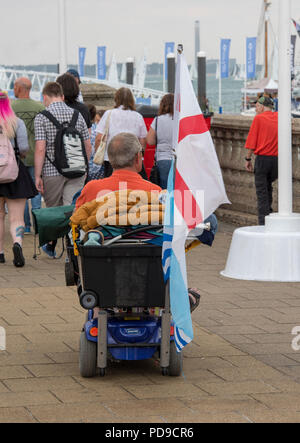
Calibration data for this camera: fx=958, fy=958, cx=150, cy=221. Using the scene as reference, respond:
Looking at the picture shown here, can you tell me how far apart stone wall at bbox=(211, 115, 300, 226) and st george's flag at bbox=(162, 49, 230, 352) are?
6.58m

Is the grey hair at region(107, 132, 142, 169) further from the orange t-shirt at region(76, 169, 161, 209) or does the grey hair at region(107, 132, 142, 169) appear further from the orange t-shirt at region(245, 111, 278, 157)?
the orange t-shirt at region(245, 111, 278, 157)

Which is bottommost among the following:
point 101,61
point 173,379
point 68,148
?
point 173,379

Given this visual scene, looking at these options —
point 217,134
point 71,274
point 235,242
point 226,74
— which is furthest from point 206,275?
point 226,74

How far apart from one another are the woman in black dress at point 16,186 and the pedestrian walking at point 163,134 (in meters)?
1.57

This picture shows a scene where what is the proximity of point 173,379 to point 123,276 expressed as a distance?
667 millimetres

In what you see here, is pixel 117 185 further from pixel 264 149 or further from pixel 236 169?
pixel 236 169

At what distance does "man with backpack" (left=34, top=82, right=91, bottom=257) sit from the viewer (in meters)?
9.33

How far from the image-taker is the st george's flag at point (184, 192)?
505 centimetres

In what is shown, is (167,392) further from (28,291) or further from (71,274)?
(28,291)

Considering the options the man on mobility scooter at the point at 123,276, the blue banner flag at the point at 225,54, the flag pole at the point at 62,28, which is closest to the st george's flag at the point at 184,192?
the man on mobility scooter at the point at 123,276

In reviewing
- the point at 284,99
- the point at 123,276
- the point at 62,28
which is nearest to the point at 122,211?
the point at 123,276

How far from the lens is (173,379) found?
17.7ft

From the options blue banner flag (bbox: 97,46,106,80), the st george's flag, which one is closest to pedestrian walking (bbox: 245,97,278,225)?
the st george's flag

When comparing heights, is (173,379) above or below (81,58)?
below
